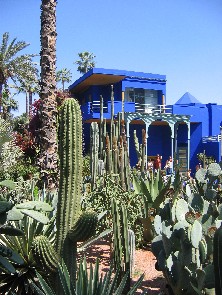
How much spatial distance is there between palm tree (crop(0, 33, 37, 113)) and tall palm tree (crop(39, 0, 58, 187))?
746 inches

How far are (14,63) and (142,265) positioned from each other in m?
24.6

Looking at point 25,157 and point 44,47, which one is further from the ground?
point 44,47

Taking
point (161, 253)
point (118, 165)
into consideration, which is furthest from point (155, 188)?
point (161, 253)

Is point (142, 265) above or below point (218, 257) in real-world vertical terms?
below

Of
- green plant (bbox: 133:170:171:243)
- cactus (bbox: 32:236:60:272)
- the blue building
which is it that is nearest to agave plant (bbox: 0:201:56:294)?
cactus (bbox: 32:236:60:272)

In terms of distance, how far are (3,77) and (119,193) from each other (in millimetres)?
21874

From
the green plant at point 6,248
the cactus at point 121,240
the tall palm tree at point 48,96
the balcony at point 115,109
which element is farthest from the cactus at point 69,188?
the balcony at point 115,109

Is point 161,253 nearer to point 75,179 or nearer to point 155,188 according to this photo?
point 75,179

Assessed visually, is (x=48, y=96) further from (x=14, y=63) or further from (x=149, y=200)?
(x=14, y=63)

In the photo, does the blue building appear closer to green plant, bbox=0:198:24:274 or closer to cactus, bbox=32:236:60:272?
cactus, bbox=32:236:60:272

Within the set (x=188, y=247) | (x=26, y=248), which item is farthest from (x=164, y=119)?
(x=188, y=247)

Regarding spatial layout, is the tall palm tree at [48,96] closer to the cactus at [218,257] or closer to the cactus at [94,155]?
the cactus at [94,155]

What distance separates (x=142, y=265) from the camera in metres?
6.22

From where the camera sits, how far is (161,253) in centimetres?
425
